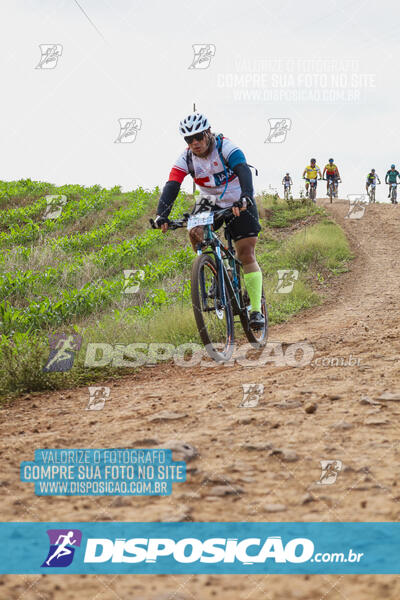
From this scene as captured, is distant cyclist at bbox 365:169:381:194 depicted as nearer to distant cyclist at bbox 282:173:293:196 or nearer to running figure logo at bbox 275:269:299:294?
distant cyclist at bbox 282:173:293:196

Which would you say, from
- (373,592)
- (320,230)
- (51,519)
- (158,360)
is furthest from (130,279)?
(373,592)

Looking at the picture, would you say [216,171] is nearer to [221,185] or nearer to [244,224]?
[221,185]

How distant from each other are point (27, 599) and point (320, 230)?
590 inches

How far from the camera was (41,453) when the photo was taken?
2.98 metres

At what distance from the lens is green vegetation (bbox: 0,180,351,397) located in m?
6.04

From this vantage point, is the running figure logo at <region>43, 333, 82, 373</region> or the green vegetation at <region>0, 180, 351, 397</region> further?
the green vegetation at <region>0, 180, 351, 397</region>

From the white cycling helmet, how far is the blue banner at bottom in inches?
153

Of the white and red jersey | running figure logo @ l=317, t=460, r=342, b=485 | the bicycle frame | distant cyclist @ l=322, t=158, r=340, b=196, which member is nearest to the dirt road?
running figure logo @ l=317, t=460, r=342, b=485

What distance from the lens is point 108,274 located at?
12734mm

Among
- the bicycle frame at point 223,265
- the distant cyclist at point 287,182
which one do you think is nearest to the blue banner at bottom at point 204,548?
the bicycle frame at point 223,265

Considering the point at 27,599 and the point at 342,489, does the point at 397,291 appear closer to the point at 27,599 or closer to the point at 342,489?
the point at 342,489

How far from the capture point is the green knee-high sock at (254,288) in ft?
19.4

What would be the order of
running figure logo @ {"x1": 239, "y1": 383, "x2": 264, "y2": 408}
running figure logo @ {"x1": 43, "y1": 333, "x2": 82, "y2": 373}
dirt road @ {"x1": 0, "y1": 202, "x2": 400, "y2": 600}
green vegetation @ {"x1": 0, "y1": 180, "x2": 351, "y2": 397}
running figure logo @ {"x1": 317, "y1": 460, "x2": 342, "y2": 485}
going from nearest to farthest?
dirt road @ {"x1": 0, "y1": 202, "x2": 400, "y2": 600}
running figure logo @ {"x1": 317, "y1": 460, "x2": 342, "y2": 485}
running figure logo @ {"x1": 239, "y1": 383, "x2": 264, "y2": 408}
running figure logo @ {"x1": 43, "y1": 333, "x2": 82, "y2": 373}
green vegetation @ {"x1": 0, "y1": 180, "x2": 351, "y2": 397}

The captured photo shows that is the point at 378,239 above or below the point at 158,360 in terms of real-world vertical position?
above
